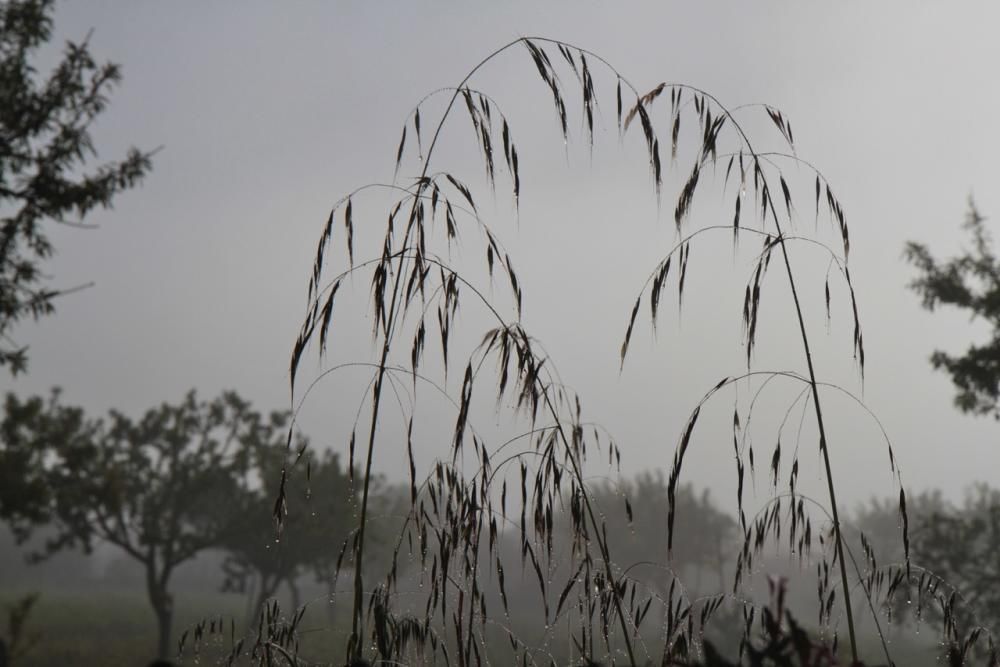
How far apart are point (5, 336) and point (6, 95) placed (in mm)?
3388

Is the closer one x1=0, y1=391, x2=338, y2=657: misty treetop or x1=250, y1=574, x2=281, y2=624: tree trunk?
x1=250, y1=574, x2=281, y2=624: tree trunk

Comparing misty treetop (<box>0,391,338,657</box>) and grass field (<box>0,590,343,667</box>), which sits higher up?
misty treetop (<box>0,391,338,657</box>)

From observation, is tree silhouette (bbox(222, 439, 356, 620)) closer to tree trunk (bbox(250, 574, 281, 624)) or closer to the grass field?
tree trunk (bbox(250, 574, 281, 624))

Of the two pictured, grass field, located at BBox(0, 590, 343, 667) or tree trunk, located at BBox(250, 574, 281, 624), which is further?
grass field, located at BBox(0, 590, 343, 667)

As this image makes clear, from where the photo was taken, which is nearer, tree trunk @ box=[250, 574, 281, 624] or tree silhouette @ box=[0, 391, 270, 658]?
tree trunk @ box=[250, 574, 281, 624]

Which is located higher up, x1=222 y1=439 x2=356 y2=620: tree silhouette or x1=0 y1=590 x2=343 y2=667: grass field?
x1=222 y1=439 x2=356 y2=620: tree silhouette

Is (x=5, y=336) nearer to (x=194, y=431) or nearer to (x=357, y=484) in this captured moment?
(x=357, y=484)

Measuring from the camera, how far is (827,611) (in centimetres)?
177

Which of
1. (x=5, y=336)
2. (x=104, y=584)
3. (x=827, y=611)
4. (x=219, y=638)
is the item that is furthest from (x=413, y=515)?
(x=104, y=584)

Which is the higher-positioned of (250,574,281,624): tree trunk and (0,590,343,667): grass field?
(250,574,281,624): tree trunk

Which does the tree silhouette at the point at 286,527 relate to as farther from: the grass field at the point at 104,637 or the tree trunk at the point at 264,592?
the grass field at the point at 104,637

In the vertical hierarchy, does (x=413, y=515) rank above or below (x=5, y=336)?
below

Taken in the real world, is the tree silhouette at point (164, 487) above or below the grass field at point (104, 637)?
above

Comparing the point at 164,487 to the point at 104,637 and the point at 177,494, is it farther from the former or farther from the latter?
the point at 104,637
